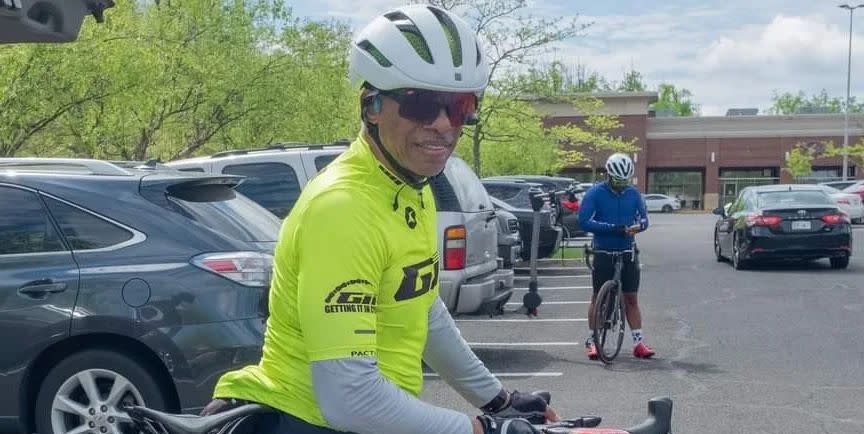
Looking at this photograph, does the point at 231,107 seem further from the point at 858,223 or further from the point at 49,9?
the point at 858,223

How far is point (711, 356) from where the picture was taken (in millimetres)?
10234

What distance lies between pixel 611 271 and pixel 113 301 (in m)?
5.42

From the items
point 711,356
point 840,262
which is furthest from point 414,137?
point 840,262

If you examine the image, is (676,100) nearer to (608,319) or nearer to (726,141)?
(726,141)

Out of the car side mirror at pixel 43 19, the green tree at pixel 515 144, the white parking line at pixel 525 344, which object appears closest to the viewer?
the car side mirror at pixel 43 19

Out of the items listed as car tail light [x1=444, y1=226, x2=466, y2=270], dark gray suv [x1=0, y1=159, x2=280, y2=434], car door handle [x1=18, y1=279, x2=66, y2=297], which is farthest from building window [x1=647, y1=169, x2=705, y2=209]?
car door handle [x1=18, y1=279, x2=66, y2=297]

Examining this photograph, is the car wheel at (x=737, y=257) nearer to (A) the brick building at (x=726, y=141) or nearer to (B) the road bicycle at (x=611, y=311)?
(B) the road bicycle at (x=611, y=311)

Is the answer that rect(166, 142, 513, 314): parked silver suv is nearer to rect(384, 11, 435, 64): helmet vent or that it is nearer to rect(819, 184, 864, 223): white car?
rect(384, 11, 435, 64): helmet vent

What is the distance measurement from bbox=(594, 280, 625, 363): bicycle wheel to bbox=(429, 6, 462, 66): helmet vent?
770 cm

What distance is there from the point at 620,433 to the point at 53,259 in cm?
461

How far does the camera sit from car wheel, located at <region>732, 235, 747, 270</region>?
62.3 feet

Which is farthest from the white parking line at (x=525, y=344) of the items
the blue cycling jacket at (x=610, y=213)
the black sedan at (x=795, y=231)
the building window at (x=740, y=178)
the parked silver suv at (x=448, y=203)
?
the building window at (x=740, y=178)

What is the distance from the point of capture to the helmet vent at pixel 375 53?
233 cm

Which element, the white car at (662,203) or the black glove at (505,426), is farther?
the white car at (662,203)
